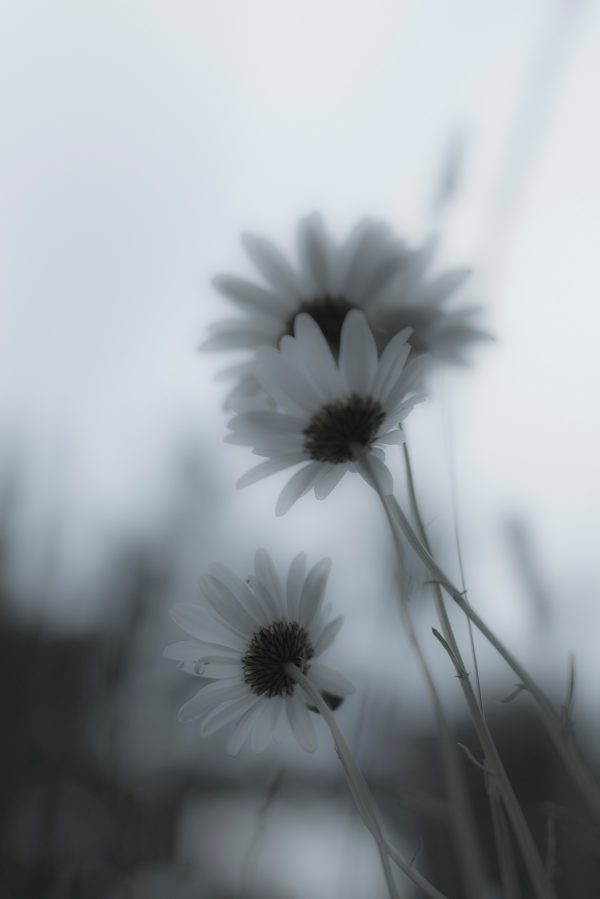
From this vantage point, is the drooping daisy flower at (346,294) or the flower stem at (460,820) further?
the drooping daisy flower at (346,294)

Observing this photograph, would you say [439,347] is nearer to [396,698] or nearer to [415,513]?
[415,513]

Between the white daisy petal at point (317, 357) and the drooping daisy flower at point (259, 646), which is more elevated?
the white daisy petal at point (317, 357)

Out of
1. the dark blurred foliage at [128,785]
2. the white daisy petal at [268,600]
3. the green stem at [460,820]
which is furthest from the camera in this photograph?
the dark blurred foliage at [128,785]

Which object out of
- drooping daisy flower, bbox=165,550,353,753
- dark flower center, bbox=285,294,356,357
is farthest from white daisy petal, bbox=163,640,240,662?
dark flower center, bbox=285,294,356,357

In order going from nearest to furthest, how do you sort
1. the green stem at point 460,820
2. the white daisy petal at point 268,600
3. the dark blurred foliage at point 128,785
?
the green stem at point 460,820, the white daisy petal at point 268,600, the dark blurred foliage at point 128,785

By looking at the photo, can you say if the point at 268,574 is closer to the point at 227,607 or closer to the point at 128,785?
the point at 227,607

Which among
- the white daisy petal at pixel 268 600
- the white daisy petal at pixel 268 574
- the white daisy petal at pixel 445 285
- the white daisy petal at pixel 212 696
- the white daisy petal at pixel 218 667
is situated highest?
the white daisy petal at pixel 445 285

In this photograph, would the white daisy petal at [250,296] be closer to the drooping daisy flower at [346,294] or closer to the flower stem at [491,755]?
the drooping daisy flower at [346,294]

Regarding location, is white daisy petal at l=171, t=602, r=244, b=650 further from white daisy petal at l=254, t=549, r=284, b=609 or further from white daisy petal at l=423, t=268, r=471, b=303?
white daisy petal at l=423, t=268, r=471, b=303

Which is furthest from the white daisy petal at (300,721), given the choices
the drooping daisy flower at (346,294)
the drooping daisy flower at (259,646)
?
the drooping daisy flower at (346,294)
